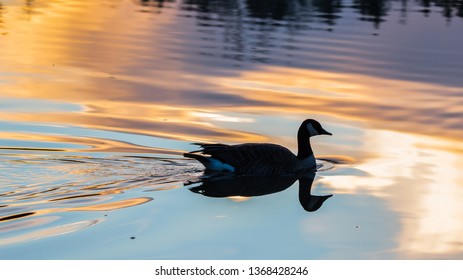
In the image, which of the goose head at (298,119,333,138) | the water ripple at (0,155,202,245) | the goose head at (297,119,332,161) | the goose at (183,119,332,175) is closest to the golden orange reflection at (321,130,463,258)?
the goose at (183,119,332,175)

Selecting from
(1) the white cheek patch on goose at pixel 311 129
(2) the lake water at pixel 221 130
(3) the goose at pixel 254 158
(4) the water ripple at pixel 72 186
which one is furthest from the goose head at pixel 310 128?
(4) the water ripple at pixel 72 186

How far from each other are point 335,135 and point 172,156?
3.22 m

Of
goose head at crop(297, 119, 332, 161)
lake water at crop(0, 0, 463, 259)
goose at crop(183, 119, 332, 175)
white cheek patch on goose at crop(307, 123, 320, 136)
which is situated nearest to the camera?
lake water at crop(0, 0, 463, 259)

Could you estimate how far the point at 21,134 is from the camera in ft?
52.5

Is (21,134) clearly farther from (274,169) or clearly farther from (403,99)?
(403,99)

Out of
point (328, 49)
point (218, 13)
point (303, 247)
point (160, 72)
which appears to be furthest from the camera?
point (218, 13)

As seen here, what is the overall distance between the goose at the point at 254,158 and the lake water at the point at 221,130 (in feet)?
0.97

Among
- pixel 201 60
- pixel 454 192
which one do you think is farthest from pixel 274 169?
pixel 201 60

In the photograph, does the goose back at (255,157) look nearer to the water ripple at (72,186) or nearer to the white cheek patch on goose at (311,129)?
the water ripple at (72,186)

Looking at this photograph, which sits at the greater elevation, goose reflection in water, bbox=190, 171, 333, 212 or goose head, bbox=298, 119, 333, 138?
goose head, bbox=298, 119, 333, 138

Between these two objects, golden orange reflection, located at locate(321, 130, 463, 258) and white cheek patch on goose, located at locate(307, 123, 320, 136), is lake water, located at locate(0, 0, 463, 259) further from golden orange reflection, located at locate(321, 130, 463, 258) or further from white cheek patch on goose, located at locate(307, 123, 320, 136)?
white cheek patch on goose, located at locate(307, 123, 320, 136)

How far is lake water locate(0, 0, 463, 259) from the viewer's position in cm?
1138

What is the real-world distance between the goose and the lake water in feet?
0.97

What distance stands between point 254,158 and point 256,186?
2.14ft
